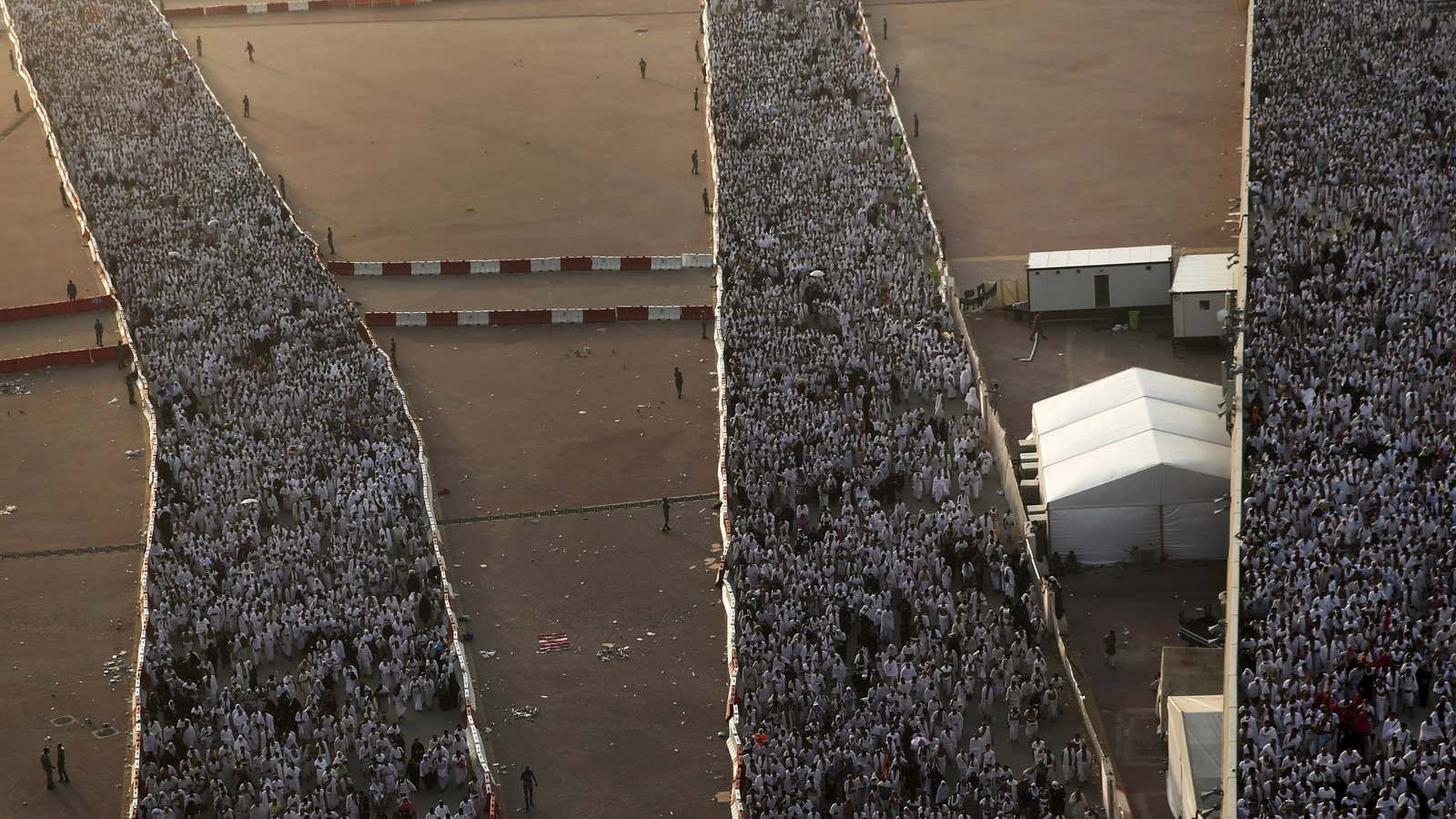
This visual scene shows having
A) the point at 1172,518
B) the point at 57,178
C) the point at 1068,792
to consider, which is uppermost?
the point at 57,178

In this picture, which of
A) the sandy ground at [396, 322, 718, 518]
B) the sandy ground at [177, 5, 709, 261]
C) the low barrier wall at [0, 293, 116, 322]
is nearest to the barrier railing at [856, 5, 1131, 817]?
the sandy ground at [396, 322, 718, 518]

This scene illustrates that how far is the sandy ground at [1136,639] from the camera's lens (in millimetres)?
35438

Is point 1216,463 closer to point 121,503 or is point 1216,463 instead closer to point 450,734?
point 450,734

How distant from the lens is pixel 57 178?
72875mm

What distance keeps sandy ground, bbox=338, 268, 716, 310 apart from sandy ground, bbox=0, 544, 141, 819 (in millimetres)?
16660

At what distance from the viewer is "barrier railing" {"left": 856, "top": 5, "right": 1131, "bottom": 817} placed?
111 feet

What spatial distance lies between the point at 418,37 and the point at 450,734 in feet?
186

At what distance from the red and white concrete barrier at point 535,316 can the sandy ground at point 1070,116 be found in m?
8.39

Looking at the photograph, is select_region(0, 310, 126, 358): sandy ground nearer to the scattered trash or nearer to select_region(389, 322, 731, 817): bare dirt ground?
select_region(389, 322, 731, 817): bare dirt ground

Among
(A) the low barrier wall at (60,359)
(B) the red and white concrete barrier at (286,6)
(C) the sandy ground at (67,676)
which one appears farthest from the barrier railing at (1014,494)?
(B) the red and white concrete barrier at (286,6)

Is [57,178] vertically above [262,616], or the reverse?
[57,178]

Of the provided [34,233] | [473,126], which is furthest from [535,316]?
[473,126]

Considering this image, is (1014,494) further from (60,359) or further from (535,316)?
(60,359)

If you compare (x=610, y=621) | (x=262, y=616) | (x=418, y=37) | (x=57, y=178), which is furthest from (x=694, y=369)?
(x=418, y=37)
